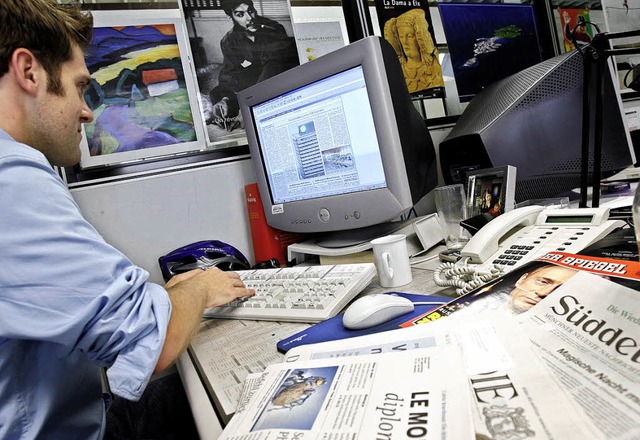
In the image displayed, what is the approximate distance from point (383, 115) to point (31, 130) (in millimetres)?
691

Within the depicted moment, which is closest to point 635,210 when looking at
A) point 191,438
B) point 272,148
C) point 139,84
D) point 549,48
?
point 272,148

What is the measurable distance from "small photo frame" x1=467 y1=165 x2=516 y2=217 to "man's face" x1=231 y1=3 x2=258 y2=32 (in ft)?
2.73

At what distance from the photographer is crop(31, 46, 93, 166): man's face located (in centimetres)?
79

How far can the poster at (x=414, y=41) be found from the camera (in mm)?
1590

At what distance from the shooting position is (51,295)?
554 millimetres

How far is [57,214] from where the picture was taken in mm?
588

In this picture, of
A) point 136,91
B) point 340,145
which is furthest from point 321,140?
point 136,91

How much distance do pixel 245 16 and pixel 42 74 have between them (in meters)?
0.78

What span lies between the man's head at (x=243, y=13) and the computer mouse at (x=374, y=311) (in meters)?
1.10

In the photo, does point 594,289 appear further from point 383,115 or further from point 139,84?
point 139,84

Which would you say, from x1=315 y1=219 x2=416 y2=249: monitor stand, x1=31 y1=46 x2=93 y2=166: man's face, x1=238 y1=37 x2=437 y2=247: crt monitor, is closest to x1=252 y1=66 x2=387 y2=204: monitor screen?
x1=238 y1=37 x2=437 y2=247: crt monitor

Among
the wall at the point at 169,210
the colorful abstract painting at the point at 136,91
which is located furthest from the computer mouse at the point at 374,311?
the colorful abstract painting at the point at 136,91

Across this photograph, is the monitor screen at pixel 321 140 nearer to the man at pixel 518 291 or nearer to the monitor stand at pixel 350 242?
the monitor stand at pixel 350 242

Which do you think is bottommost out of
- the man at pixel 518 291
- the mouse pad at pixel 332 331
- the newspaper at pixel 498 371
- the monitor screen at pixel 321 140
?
the mouse pad at pixel 332 331
